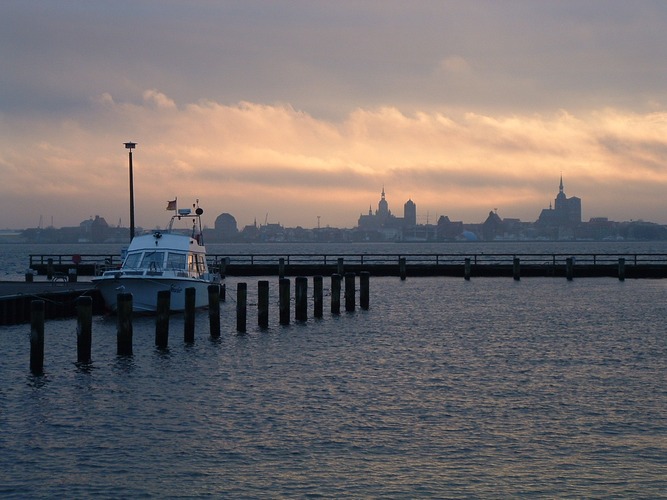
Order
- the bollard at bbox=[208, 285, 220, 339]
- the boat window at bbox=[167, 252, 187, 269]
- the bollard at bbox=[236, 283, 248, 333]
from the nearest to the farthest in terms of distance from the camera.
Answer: the bollard at bbox=[208, 285, 220, 339]
the bollard at bbox=[236, 283, 248, 333]
the boat window at bbox=[167, 252, 187, 269]

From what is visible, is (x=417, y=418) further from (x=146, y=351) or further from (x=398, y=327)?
(x=398, y=327)

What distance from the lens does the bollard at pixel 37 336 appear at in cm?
2545

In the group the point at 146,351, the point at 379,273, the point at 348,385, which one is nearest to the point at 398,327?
the point at 146,351

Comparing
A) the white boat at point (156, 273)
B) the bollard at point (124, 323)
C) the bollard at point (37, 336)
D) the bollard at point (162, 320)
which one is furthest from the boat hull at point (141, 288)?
the bollard at point (37, 336)

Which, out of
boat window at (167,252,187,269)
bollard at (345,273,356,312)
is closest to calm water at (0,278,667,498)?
boat window at (167,252,187,269)

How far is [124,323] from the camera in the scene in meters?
29.6

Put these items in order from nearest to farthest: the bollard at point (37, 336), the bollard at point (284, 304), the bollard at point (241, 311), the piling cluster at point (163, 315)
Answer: the bollard at point (37, 336), the piling cluster at point (163, 315), the bollard at point (241, 311), the bollard at point (284, 304)

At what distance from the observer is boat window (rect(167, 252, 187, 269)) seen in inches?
1647

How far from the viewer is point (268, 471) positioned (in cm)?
1756

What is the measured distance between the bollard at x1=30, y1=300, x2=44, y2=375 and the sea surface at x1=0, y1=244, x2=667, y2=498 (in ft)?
1.14

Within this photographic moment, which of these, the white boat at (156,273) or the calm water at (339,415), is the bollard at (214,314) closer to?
the calm water at (339,415)

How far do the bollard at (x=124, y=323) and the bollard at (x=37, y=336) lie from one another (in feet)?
9.48

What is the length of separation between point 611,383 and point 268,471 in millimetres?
12790

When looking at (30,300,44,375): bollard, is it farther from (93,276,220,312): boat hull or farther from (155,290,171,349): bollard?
(93,276,220,312): boat hull
